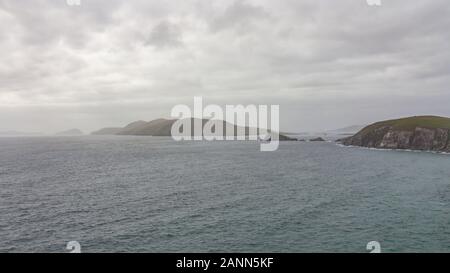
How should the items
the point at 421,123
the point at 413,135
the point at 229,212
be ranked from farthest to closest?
the point at 421,123, the point at 413,135, the point at 229,212

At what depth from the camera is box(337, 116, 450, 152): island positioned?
15918 centimetres

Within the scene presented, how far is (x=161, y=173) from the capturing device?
322 feet

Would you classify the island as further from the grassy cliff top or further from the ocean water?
the ocean water

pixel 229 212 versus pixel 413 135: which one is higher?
pixel 413 135

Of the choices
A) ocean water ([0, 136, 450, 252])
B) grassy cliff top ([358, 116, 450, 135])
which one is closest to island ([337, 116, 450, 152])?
grassy cliff top ([358, 116, 450, 135])

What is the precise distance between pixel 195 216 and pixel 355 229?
75.8ft

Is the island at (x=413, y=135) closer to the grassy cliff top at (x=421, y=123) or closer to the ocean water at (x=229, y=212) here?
the grassy cliff top at (x=421, y=123)

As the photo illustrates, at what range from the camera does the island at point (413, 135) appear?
159175mm

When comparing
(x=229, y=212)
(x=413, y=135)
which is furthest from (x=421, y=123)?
(x=229, y=212)

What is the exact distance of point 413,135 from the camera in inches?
6737

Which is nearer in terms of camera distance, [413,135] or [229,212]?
[229,212]

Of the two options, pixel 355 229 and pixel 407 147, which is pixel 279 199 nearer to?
pixel 355 229

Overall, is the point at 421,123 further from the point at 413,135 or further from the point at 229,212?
the point at 229,212
